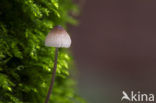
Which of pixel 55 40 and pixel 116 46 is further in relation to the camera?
pixel 116 46

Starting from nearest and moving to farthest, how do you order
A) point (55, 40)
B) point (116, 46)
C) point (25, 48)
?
point (55, 40)
point (25, 48)
point (116, 46)

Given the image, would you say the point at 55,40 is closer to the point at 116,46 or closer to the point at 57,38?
the point at 57,38

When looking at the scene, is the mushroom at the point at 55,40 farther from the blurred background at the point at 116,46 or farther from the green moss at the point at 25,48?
the blurred background at the point at 116,46

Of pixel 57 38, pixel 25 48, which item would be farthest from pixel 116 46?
pixel 57 38

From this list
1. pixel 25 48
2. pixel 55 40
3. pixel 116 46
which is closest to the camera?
pixel 55 40

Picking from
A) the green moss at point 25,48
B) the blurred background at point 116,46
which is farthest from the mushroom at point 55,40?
the blurred background at point 116,46

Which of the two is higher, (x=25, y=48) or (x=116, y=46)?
(x=116, y=46)

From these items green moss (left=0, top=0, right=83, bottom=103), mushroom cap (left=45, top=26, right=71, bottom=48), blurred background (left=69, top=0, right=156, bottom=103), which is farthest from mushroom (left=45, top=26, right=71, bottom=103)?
blurred background (left=69, top=0, right=156, bottom=103)

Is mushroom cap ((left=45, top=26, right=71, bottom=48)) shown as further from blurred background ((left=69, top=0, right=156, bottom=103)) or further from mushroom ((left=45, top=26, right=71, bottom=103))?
blurred background ((left=69, top=0, right=156, bottom=103))
